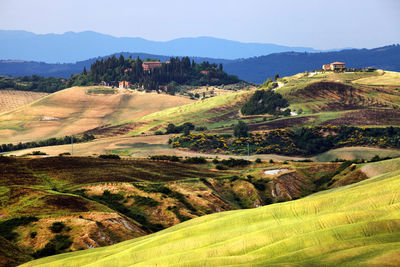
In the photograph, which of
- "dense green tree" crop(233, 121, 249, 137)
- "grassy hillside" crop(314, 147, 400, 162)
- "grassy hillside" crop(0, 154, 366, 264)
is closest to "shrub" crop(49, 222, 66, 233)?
"grassy hillside" crop(0, 154, 366, 264)

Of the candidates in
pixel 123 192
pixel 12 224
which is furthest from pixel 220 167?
pixel 12 224

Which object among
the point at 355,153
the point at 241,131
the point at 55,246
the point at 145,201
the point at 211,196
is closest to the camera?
the point at 55,246

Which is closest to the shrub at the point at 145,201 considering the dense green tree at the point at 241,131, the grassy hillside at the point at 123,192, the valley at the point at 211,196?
the grassy hillside at the point at 123,192

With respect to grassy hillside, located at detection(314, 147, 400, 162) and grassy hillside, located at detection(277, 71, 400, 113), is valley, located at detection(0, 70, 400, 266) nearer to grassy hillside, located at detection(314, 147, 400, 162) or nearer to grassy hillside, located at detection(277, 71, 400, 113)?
grassy hillside, located at detection(314, 147, 400, 162)

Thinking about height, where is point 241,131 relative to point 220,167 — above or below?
below

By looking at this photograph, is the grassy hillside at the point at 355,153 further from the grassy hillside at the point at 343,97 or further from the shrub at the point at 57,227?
the shrub at the point at 57,227

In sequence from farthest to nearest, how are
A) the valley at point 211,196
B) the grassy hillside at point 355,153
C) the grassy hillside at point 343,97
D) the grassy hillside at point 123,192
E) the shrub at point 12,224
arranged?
the grassy hillside at point 343,97
the grassy hillside at point 355,153
the grassy hillside at point 123,192
the shrub at point 12,224
the valley at point 211,196

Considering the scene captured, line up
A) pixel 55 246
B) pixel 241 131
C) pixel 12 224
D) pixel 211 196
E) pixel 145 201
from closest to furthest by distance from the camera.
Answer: pixel 55 246, pixel 12 224, pixel 145 201, pixel 211 196, pixel 241 131

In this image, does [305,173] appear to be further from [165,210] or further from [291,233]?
[291,233]

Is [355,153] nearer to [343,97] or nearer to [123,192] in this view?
[343,97]

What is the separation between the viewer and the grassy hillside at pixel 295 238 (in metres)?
22.2

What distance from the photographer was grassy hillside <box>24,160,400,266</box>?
2223 cm

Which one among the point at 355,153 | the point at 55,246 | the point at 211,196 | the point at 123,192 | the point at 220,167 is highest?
the point at 55,246

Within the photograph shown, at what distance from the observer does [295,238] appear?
82.3ft
